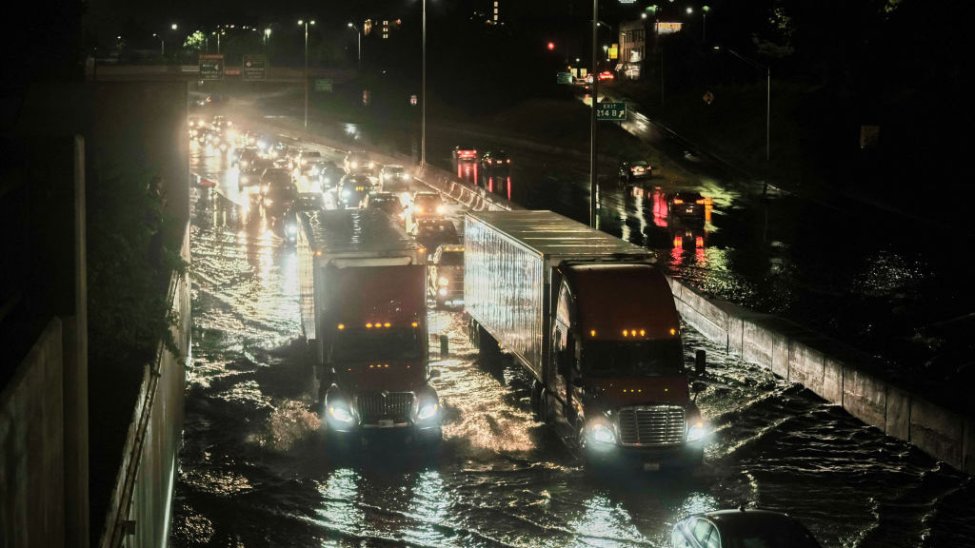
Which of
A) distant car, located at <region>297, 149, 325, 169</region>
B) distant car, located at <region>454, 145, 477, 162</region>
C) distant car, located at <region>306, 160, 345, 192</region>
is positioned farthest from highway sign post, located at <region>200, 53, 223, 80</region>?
distant car, located at <region>306, 160, 345, 192</region>

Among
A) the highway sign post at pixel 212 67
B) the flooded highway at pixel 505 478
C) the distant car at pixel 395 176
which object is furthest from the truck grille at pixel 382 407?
the highway sign post at pixel 212 67

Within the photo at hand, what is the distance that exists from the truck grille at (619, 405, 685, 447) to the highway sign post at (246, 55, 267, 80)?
308 ft

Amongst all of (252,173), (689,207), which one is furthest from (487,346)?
(252,173)

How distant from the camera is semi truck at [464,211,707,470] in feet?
59.1

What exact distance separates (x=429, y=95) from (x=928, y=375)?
104m

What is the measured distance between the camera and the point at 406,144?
95.9 m

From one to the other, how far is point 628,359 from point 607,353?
0.35 meters

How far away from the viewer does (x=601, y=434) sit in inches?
709

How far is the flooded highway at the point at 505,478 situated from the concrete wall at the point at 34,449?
973 cm

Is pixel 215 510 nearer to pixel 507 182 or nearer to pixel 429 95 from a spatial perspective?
pixel 507 182

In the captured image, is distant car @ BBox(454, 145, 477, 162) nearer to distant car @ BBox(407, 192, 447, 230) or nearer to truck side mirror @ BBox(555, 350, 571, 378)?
distant car @ BBox(407, 192, 447, 230)

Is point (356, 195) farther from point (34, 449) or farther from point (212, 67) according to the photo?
point (34, 449)

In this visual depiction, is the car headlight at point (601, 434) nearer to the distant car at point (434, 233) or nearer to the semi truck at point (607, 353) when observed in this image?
the semi truck at point (607, 353)

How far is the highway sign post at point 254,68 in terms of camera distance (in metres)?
106
